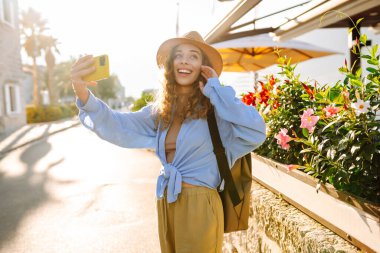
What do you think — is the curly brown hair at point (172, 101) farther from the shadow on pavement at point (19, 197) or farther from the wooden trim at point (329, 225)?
the shadow on pavement at point (19, 197)

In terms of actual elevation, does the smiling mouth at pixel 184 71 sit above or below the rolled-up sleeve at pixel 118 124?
above

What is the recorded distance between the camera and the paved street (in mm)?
4070

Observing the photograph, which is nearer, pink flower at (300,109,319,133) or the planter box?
the planter box

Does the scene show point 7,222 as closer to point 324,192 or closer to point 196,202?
point 196,202

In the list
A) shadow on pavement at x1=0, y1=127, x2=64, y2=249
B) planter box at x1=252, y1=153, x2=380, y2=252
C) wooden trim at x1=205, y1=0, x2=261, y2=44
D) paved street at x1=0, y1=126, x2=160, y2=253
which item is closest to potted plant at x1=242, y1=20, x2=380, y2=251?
planter box at x1=252, y1=153, x2=380, y2=252

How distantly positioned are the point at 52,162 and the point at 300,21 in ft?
24.0

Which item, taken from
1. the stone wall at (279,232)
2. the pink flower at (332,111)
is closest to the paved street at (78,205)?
the stone wall at (279,232)

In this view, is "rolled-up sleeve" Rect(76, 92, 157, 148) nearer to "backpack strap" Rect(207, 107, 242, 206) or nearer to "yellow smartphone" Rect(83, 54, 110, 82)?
"yellow smartphone" Rect(83, 54, 110, 82)

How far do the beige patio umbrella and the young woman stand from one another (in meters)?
4.63

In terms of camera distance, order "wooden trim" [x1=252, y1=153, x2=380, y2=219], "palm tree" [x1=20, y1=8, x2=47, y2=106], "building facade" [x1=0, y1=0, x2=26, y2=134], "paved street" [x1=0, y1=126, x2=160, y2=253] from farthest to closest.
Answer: "palm tree" [x1=20, y1=8, x2=47, y2=106] → "building facade" [x1=0, y1=0, x2=26, y2=134] → "paved street" [x1=0, y1=126, x2=160, y2=253] → "wooden trim" [x1=252, y1=153, x2=380, y2=219]

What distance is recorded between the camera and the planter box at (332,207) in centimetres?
158

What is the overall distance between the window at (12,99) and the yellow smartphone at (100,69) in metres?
20.1

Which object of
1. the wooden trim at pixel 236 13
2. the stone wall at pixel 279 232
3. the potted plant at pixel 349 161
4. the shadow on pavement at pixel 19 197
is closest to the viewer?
the potted plant at pixel 349 161

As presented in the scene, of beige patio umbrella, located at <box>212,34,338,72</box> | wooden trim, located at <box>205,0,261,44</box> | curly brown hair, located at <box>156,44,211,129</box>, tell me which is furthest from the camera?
beige patio umbrella, located at <box>212,34,338,72</box>
